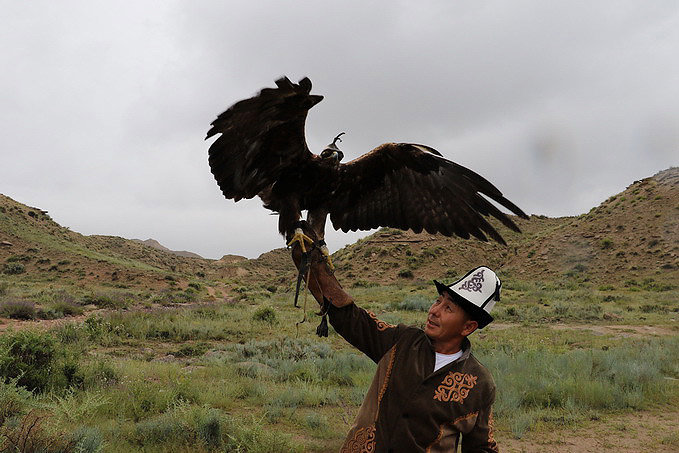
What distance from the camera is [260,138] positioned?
2.70m

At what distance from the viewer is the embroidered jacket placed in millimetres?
1764

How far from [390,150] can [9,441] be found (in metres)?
3.81

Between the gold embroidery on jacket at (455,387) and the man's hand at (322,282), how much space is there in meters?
0.58

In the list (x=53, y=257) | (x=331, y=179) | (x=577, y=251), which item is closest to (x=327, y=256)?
(x=331, y=179)

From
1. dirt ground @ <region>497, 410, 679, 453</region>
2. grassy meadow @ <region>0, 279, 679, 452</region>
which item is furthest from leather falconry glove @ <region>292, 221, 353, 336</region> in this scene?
dirt ground @ <region>497, 410, 679, 453</region>

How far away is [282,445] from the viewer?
175 inches

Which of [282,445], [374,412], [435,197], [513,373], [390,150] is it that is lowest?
[282,445]

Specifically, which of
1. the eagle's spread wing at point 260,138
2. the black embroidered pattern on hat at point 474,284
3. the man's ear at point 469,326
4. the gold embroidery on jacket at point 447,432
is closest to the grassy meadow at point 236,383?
the eagle's spread wing at point 260,138

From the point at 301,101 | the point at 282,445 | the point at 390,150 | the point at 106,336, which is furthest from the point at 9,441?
the point at 106,336

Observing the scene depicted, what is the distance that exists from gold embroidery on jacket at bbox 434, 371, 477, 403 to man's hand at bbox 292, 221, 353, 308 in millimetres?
581

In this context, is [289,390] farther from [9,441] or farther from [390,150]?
[390,150]

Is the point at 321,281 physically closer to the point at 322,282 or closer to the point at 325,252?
the point at 322,282

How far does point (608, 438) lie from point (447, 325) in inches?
196

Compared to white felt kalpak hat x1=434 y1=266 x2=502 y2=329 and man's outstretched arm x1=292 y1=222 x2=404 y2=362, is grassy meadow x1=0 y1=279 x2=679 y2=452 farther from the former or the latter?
white felt kalpak hat x1=434 y1=266 x2=502 y2=329
